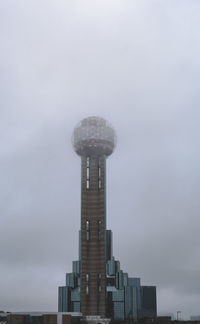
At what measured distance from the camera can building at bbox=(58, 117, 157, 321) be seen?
158000 mm

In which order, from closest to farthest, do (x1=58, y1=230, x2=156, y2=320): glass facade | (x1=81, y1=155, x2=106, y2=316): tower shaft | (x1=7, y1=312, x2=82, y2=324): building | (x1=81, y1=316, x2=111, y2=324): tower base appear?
(x1=7, y1=312, x2=82, y2=324): building → (x1=81, y1=316, x2=111, y2=324): tower base → (x1=81, y1=155, x2=106, y2=316): tower shaft → (x1=58, y1=230, x2=156, y2=320): glass facade

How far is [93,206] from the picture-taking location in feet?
543

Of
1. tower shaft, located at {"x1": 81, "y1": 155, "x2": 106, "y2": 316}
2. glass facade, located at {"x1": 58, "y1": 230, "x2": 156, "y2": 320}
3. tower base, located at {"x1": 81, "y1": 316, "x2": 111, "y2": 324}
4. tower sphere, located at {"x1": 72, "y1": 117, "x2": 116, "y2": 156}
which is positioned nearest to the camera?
tower base, located at {"x1": 81, "y1": 316, "x2": 111, "y2": 324}

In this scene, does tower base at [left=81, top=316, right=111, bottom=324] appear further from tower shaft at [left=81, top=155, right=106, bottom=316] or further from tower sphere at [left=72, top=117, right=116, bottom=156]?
tower sphere at [left=72, top=117, right=116, bottom=156]

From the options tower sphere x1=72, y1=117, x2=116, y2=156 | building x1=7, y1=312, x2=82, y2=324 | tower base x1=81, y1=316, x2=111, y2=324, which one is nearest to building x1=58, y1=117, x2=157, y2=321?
tower sphere x1=72, y1=117, x2=116, y2=156

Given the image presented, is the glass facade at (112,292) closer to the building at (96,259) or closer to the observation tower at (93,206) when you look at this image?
the building at (96,259)

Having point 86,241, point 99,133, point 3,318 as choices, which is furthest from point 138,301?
point 99,133

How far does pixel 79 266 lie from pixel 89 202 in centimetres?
2145

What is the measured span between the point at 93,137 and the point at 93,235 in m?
33.7

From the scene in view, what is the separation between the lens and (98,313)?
156m

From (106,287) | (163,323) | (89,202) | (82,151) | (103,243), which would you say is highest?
(82,151)

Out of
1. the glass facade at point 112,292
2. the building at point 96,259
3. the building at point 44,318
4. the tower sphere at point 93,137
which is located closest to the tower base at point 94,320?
the building at point 44,318

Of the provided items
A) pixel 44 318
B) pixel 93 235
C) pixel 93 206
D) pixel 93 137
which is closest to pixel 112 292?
pixel 93 235

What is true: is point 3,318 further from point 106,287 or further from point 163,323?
point 163,323
